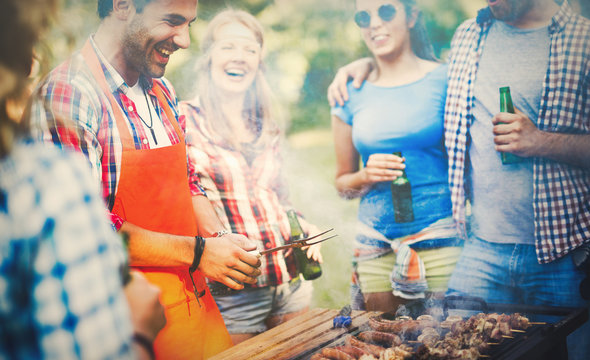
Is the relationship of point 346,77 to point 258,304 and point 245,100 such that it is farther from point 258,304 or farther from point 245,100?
point 258,304

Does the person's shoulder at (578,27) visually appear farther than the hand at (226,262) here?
Yes

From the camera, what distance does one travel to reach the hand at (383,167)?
433 centimetres

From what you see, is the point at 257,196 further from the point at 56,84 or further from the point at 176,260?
the point at 56,84

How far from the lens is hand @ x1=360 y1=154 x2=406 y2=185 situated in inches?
171

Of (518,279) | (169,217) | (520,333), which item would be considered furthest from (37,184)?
(518,279)

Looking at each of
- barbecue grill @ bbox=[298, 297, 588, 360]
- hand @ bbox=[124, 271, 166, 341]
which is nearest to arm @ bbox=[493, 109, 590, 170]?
barbecue grill @ bbox=[298, 297, 588, 360]

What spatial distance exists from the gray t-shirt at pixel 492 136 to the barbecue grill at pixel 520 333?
71cm

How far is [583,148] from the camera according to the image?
3814 millimetres

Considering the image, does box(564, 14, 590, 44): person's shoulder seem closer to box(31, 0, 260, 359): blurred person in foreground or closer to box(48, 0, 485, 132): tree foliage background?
box(48, 0, 485, 132): tree foliage background

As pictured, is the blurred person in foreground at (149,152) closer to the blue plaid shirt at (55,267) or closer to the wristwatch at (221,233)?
the wristwatch at (221,233)

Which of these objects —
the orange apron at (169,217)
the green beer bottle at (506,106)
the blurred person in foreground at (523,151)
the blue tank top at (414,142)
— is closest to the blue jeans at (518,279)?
the blurred person in foreground at (523,151)

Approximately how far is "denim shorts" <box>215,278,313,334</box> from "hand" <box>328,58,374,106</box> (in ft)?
5.85

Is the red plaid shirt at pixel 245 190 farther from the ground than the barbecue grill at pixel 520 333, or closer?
farther from the ground

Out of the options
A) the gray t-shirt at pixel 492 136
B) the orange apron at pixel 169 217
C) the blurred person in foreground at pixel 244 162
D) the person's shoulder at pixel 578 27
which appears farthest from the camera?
the blurred person in foreground at pixel 244 162
